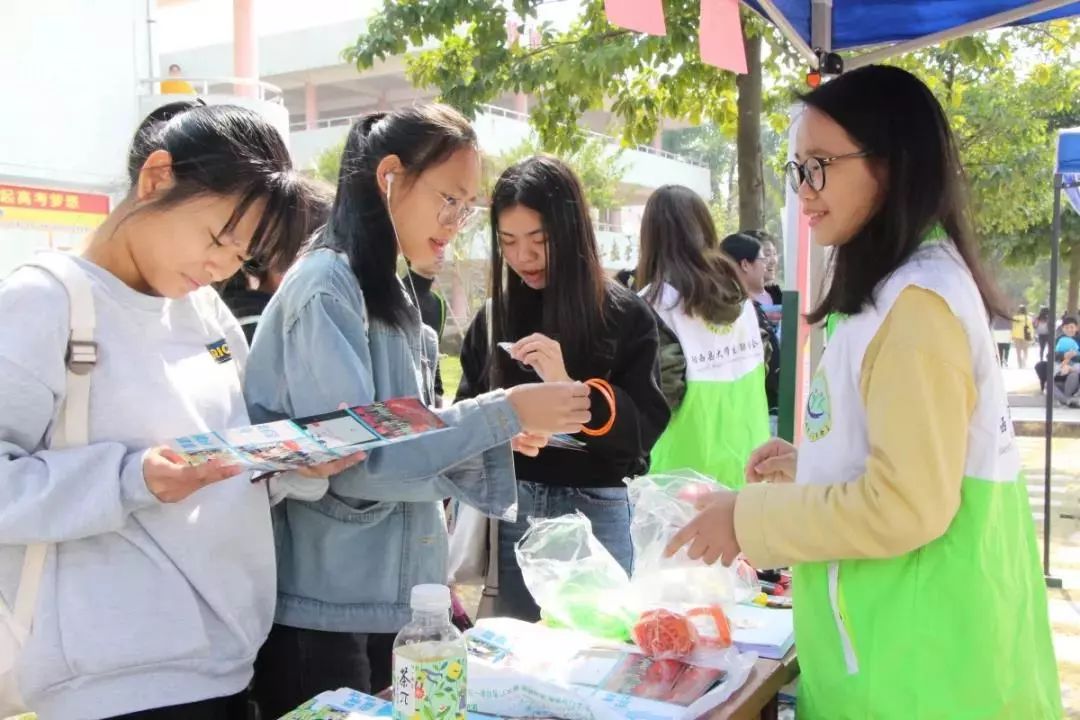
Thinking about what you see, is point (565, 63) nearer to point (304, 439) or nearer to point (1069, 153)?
point (1069, 153)

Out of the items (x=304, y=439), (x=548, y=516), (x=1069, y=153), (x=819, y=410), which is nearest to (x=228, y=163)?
(x=304, y=439)

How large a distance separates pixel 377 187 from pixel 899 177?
84 cm

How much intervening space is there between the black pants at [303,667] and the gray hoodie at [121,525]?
14 centimetres

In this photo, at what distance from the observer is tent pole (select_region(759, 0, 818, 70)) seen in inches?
102

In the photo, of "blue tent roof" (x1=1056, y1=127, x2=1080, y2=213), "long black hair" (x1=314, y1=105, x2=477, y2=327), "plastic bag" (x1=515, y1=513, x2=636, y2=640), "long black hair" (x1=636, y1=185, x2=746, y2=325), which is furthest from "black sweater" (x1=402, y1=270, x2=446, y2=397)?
"blue tent roof" (x1=1056, y1=127, x2=1080, y2=213)

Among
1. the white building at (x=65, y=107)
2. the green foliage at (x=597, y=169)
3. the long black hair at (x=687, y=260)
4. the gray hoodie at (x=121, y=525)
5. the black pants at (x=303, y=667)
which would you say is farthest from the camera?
the green foliage at (x=597, y=169)

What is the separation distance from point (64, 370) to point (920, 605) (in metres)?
1.18

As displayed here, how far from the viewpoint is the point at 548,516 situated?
7.35 ft

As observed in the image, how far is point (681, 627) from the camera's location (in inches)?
63.9

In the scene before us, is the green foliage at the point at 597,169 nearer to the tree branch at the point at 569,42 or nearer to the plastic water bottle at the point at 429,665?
the tree branch at the point at 569,42

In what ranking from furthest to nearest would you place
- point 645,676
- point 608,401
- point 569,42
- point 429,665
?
point 569,42, point 608,401, point 645,676, point 429,665

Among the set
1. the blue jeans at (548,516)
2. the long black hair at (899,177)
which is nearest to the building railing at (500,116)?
the blue jeans at (548,516)

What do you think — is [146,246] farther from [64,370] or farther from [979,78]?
[979,78]

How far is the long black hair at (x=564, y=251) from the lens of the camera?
2.25 meters
